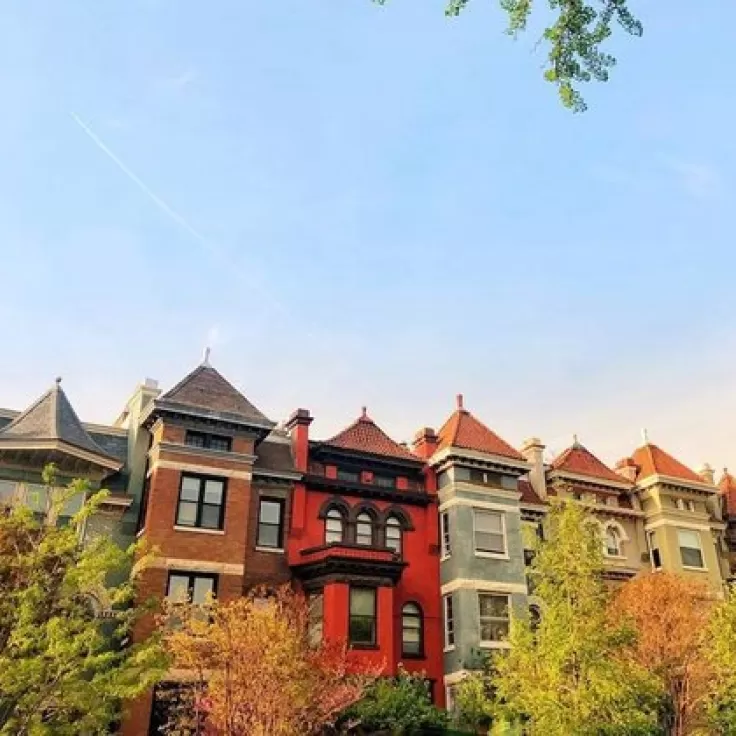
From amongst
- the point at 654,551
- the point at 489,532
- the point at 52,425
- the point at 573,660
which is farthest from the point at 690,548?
the point at 52,425

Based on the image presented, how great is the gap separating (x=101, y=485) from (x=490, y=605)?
1428 centimetres

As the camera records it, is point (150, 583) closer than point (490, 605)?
Yes

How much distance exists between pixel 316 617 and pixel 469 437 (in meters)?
9.73

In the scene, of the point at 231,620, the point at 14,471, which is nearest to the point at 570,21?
the point at 231,620

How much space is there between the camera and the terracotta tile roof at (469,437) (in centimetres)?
3072

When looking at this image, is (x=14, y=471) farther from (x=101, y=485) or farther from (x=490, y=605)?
(x=490, y=605)

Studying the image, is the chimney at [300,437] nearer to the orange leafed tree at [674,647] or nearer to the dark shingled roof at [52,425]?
the dark shingled roof at [52,425]

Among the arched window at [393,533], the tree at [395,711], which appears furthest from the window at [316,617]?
the arched window at [393,533]

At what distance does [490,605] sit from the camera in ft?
93.0

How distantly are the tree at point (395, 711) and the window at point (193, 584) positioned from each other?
5626 millimetres

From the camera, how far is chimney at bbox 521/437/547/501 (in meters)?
33.7

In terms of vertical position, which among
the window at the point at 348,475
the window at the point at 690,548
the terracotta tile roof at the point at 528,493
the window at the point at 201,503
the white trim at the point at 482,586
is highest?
the terracotta tile roof at the point at 528,493

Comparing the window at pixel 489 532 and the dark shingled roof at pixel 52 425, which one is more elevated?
the dark shingled roof at pixel 52 425

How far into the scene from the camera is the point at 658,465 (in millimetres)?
36031
